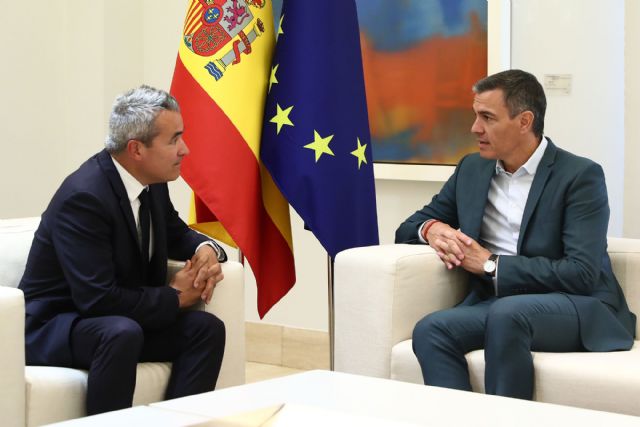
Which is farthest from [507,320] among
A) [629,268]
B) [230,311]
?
[230,311]

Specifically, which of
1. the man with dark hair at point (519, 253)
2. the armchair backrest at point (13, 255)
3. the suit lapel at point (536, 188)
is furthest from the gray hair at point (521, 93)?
the armchair backrest at point (13, 255)

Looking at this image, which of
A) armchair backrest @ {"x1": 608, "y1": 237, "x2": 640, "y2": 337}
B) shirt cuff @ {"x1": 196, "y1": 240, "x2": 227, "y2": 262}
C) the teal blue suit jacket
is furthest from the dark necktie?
A: armchair backrest @ {"x1": 608, "y1": 237, "x2": 640, "y2": 337}

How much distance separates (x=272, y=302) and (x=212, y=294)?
658 millimetres

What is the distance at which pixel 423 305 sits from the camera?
344cm

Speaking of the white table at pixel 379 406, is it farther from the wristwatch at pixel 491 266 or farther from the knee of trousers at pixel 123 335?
the wristwatch at pixel 491 266

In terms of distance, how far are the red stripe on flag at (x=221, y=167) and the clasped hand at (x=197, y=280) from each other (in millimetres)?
516

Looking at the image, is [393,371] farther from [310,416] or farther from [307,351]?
[307,351]

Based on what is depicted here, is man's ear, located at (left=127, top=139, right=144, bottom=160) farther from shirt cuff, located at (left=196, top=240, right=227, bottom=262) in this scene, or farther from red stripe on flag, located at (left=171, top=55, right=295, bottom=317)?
red stripe on flag, located at (left=171, top=55, right=295, bottom=317)

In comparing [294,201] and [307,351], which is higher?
[294,201]

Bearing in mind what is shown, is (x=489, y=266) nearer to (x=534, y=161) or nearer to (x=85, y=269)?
(x=534, y=161)

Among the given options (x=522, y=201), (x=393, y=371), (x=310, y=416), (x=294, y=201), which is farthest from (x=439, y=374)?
(x=310, y=416)

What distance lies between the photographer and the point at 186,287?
3361 millimetres

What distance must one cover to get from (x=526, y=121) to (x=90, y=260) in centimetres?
152

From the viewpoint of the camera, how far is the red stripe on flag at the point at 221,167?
392 centimetres
